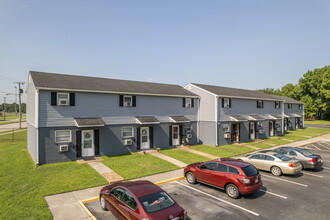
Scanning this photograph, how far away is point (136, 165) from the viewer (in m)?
14.7

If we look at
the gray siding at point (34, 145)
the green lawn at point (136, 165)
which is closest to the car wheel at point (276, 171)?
the green lawn at point (136, 165)

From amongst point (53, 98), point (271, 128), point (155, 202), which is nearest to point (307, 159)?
point (155, 202)

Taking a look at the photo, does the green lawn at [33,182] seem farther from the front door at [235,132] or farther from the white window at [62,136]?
the front door at [235,132]

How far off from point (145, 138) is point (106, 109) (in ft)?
16.5

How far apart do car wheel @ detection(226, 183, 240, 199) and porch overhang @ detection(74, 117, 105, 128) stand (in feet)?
35.6

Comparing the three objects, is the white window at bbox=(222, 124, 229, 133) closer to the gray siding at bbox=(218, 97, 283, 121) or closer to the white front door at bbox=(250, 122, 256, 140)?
the gray siding at bbox=(218, 97, 283, 121)

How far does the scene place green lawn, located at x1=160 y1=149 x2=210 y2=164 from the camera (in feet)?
54.2

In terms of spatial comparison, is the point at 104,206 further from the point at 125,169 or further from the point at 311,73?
the point at 311,73

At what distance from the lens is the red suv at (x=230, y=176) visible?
9297 millimetres

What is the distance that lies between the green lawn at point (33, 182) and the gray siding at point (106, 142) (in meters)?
0.78

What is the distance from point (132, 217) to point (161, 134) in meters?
14.6

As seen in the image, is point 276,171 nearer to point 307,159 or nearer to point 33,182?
point 307,159

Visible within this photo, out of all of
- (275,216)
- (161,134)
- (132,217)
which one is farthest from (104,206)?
(161,134)

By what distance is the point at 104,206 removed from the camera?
27.1 ft
